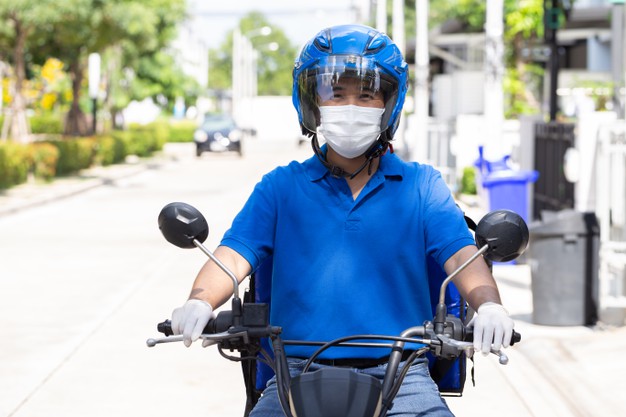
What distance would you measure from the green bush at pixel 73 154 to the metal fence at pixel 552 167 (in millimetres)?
16303

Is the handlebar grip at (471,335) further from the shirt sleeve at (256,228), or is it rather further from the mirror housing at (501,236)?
the shirt sleeve at (256,228)

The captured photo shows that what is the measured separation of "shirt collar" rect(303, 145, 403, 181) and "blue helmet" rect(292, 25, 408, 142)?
4.3 inches

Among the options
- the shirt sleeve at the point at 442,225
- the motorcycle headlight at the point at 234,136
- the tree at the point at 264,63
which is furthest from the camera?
the tree at the point at 264,63

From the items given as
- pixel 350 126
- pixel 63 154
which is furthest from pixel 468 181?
pixel 350 126

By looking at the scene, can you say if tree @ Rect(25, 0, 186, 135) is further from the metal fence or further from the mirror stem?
the mirror stem

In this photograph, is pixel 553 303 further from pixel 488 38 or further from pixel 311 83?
pixel 488 38

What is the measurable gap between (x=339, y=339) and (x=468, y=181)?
819 inches

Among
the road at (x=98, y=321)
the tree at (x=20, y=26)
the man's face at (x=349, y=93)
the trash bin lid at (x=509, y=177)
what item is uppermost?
the tree at (x=20, y=26)

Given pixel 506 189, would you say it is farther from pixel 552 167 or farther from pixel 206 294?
pixel 206 294

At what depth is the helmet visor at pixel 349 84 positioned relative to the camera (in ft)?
11.4

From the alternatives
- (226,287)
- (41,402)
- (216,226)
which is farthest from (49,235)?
(226,287)

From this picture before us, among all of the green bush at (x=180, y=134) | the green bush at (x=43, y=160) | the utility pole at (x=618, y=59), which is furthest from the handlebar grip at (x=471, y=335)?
the green bush at (x=180, y=134)

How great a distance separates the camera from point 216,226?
60.1 feet

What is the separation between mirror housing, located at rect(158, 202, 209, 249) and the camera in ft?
10.7
